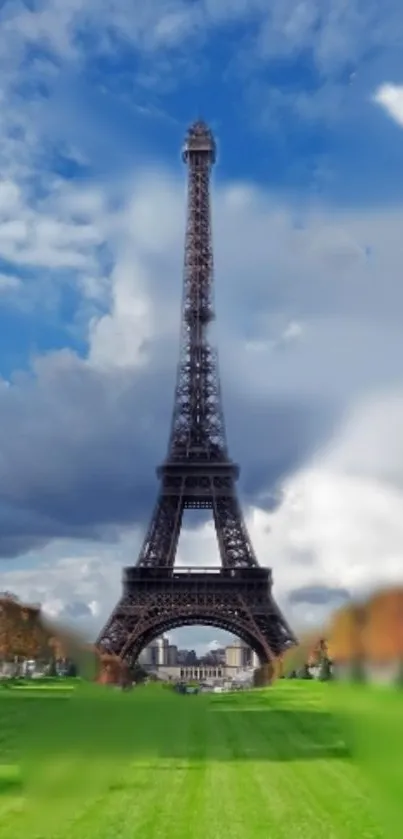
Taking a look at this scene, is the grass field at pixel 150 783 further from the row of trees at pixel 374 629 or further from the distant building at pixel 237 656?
the distant building at pixel 237 656

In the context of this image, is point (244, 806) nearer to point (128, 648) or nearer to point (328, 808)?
point (328, 808)

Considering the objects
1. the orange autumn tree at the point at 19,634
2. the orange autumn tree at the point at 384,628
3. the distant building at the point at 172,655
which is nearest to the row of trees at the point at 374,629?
the orange autumn tree at the point at 384,628

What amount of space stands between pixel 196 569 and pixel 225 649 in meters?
95.1

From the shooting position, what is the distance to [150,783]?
701 inches

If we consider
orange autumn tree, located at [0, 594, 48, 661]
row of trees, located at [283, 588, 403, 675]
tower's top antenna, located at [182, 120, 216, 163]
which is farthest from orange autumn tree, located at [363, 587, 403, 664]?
tower's top antenna, located at [182, 120, 216, 163]

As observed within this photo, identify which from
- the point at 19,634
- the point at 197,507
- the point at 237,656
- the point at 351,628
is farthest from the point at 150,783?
the point at 237,656

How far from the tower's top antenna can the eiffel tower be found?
7cm

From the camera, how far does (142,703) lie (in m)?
22.6

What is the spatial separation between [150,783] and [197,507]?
176ft

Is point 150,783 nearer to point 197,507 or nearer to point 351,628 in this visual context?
point 351,628

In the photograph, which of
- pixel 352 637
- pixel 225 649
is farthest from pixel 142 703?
pixel 225 649

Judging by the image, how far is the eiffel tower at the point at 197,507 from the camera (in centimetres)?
6594

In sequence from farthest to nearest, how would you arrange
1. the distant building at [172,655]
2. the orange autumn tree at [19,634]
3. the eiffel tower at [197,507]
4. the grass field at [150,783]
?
the distant building at [172,655], the eiffel tower at [197,507], the orange autumn tree at [19,634], the grass field at [150,783]

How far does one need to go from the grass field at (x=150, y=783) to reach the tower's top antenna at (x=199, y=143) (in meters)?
59.5
